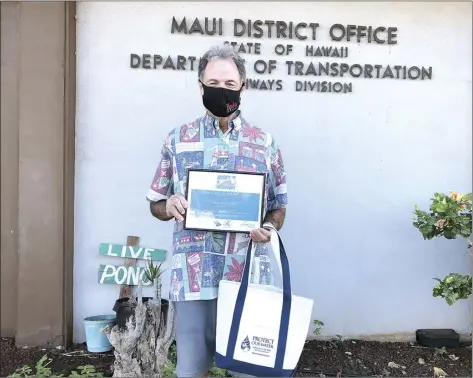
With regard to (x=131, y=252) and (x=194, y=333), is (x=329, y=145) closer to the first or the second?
(x=131, y=252)

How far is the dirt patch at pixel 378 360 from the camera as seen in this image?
364cm

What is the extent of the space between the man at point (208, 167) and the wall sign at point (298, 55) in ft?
5.38

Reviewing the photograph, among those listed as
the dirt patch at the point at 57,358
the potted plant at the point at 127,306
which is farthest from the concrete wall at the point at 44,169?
the potted plant at the point at 127,306

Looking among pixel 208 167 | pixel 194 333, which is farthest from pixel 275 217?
pixel 194 333

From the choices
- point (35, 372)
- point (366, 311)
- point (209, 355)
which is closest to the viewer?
point (209, 355)

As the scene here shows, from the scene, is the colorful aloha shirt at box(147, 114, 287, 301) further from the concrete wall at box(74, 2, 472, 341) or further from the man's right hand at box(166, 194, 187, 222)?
the concrete wall at box(74, 2, 472, 341)

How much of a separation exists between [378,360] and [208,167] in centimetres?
238

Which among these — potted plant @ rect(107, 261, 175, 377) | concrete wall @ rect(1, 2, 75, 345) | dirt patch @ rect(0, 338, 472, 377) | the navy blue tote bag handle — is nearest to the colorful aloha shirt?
the navy blue tote bag handle

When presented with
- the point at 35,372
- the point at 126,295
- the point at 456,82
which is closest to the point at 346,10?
the point at 456,82

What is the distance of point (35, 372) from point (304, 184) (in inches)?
93.3

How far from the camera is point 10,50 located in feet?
12.8

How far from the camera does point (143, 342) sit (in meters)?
3.11

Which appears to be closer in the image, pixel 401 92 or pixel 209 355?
pixel 209 355

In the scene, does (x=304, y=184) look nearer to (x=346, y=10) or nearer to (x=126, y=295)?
(x=346, y=10)
